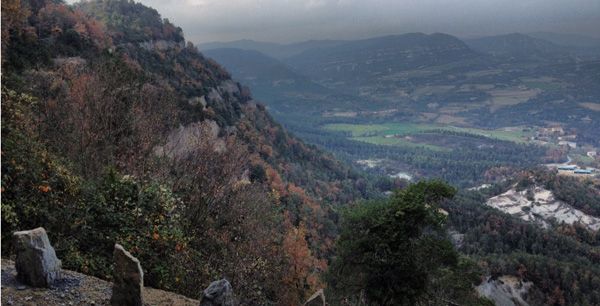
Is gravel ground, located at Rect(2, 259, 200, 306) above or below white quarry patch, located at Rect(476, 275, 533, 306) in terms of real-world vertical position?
above

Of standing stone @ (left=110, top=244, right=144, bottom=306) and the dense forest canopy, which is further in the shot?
the dense forest canopy

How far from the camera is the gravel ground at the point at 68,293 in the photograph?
8305mm

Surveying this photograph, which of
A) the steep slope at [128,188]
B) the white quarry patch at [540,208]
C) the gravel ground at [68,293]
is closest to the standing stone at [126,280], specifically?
the gravel ground at [68,293]

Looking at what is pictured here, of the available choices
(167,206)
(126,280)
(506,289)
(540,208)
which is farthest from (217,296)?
(540,208)

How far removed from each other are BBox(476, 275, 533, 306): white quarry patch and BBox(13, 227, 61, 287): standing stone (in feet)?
147

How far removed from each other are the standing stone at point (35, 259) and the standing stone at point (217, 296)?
325 centimetres

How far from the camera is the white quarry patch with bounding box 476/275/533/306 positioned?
45.4 meters

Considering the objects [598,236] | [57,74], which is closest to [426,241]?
[57,74]

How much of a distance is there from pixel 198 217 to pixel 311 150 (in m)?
90.0

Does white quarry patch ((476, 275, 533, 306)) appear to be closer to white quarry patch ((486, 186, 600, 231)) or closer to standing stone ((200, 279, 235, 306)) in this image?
white quarry patch ((486, 186, 600, 231))

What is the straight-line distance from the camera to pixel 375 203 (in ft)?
76.0

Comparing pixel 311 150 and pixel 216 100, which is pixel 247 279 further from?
pixel 311 150

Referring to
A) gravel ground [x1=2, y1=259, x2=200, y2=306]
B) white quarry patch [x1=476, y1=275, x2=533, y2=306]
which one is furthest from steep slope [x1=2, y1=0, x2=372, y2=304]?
white quarry patch [x1=476, y1=275, x2=533, y2=306]

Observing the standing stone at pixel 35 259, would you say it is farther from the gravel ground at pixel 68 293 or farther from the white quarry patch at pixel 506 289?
the white quarry patch at pixel 506 289
